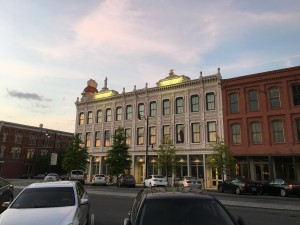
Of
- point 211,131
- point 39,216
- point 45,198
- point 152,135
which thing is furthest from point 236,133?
point 39,216

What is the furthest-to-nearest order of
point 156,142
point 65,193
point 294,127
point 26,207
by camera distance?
1. point 156,142
2. point 294,127
3. point 65,193
4. point 26,207

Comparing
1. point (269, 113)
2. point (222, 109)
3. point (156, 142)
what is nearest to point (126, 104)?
point (156, 142)

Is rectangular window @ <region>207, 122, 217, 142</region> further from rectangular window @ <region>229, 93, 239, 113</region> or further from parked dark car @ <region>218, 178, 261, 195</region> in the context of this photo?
parked dark car @ <region>218, 178, 261, 195</region>

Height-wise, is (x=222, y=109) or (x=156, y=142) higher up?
(x=222, y=109)

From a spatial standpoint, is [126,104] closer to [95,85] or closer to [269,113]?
[95,85]

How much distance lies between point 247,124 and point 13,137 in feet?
185

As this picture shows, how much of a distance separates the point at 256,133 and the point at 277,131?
237cm

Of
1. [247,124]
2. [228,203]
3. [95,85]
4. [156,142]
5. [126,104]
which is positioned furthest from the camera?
[95,85]

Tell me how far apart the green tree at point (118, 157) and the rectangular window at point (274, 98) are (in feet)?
67.8

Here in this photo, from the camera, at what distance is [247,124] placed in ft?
112

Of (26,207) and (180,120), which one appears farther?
(180,120)

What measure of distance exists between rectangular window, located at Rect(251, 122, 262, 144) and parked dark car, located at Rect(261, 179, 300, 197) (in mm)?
8135

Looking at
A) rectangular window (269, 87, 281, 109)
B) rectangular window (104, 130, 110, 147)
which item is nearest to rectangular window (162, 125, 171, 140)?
rectangular window (104, 130, 110, 147)

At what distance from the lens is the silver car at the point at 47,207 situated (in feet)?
19.1
